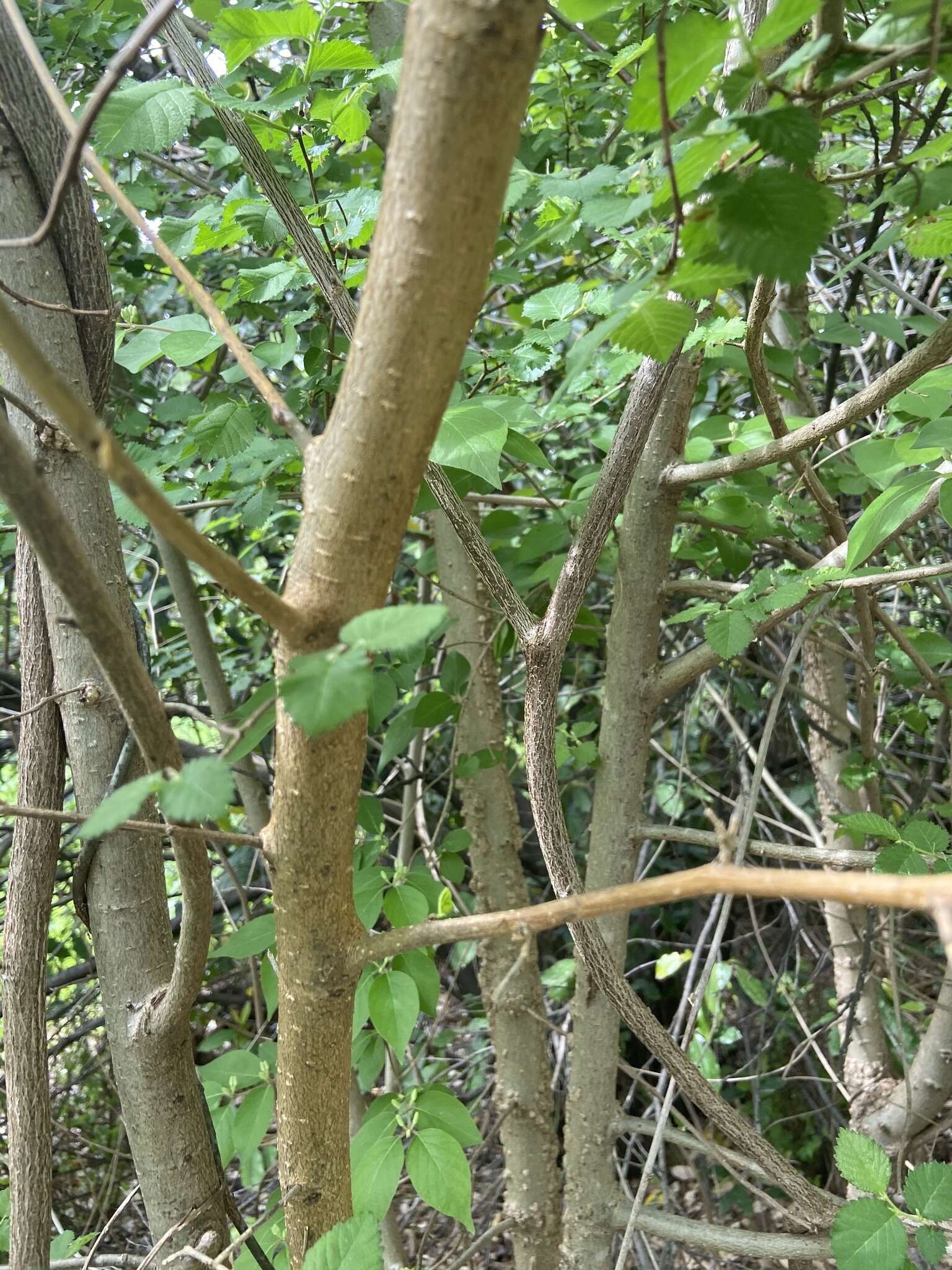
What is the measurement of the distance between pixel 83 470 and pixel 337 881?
1.62 feet

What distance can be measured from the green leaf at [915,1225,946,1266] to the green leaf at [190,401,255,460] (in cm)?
106

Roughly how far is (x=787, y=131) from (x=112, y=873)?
2.55 ft

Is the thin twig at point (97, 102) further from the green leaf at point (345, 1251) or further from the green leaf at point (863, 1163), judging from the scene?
the green leaf at point (863, 1163)

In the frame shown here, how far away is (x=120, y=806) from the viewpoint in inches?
16.2

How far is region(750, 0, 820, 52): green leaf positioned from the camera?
19.0 inches

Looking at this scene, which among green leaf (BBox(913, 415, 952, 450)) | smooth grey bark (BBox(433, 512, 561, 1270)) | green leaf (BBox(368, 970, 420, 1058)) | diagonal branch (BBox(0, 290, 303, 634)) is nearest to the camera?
diagonal branch (BBox(0, 290, 303, 634))

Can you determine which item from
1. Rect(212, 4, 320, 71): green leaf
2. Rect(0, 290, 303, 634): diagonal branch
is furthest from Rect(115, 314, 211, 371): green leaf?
Rect(0, 290, 303, 634): diagonal branch

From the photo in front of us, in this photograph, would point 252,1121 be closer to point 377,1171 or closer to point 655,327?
point 377,1171

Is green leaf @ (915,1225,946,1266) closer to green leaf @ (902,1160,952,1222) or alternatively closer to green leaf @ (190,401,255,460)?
green leaf @ (902,1160,952,1222)

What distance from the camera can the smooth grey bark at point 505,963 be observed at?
144 centimetres

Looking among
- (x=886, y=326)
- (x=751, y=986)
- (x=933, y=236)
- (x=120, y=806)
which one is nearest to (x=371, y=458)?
(x=120, y=806)

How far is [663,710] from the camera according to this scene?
214cm

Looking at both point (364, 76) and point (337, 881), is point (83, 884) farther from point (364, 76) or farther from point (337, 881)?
point (364, 76)

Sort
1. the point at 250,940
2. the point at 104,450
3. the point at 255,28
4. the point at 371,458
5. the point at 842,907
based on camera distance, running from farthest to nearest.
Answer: the point at 842,907, the point at 250,940, the point at 255,28, the point at 371,458, the point at 104,450
